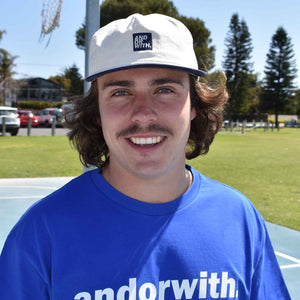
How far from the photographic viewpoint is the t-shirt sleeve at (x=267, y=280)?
62.6 inches

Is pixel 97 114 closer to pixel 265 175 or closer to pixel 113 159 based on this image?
pixel 113 159

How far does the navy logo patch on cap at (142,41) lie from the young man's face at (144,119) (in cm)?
11

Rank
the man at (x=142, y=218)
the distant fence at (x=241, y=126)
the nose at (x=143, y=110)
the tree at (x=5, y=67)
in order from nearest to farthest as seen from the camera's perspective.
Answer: the man at (x=142, y=218), the nose at (x=143, y=110), the distant fence at (x=241, y=126), the tree at (x=5, y=67)

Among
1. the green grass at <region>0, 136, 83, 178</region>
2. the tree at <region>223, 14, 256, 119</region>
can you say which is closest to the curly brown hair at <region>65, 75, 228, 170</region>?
the green grass at <region>0, 136, 83, 178</region>

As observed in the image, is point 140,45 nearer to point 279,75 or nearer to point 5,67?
point 279,75

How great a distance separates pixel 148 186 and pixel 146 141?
18 centimetres

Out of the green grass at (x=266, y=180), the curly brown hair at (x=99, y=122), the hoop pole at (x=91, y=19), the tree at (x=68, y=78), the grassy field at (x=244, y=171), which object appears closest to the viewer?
the curly brown hair at (x=99, y=122)

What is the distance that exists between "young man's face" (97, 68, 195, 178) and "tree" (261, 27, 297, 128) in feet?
188

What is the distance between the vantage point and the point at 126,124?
156 centimetres

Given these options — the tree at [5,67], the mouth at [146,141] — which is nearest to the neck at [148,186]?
the mouth at [146,141]

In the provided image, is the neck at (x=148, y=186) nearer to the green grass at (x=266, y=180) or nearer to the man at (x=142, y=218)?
the man at (x=142, y=218)

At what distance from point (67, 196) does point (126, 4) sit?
35.8 meters

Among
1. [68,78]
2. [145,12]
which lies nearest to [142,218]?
[68,78]

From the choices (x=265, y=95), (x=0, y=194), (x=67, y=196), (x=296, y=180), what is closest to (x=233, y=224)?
(x=67, y=196)
